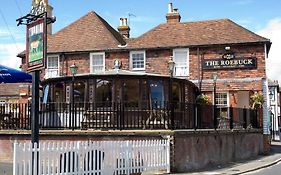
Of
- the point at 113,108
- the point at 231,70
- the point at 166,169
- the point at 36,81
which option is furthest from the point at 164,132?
the point at 231,70

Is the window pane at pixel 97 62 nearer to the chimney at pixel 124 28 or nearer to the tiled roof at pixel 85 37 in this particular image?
the tiled roof at pixel 85 37

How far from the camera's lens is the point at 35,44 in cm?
984

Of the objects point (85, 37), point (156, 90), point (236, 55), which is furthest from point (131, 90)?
point (85, 37)

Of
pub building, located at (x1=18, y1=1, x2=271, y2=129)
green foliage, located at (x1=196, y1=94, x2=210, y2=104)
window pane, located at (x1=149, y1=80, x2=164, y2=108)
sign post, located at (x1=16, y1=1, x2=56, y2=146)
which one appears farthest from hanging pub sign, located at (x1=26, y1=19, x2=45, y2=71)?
green foliage, located at (x1=196, y1=94, x2=210, y2=104)

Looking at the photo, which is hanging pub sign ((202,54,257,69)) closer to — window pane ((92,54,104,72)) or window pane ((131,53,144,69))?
window pane ((131,53,144,69))

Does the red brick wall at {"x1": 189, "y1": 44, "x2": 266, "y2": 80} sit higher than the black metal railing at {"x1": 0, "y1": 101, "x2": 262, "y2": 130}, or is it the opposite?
the red brick wall at {"x1": 189, "y1": 44, "x2": 266, "y2": 80}

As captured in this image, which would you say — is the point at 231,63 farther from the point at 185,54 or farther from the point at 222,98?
the point at 185,54

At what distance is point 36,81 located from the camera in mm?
9938

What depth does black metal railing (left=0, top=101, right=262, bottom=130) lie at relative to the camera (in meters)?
16.3

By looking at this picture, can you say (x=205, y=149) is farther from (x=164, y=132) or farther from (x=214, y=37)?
(x=214, y=37)

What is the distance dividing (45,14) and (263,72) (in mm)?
20714

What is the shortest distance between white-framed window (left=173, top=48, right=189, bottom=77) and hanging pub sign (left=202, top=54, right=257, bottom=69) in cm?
121

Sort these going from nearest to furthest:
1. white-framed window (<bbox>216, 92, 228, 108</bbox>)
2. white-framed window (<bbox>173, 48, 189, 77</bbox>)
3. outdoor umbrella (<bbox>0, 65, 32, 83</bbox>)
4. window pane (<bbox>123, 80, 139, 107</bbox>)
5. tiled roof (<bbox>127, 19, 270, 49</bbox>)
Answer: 1. outdoor umbrella (<bbox>0, 65, 32, 83</bbox>)
2. window pane (<bbox>123, 80, 139, 107</bbox>)
3. white-framed window (<bbox>216, 92, 228, 108</bbox>)
4. tiled roof (<bbox>127, 19, 270, 49</bbox>)
5. white-framed window (<bbox>173, 48, 189, 77</bbox>)

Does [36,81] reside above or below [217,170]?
above
